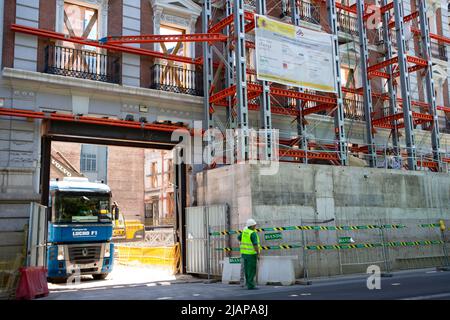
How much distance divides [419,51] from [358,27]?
20.2 feet

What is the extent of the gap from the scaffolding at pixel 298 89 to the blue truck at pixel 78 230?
13.1 feet

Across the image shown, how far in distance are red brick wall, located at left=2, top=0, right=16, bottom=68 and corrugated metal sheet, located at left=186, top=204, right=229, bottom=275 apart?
806cm

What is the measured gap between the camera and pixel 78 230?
18.7 meters

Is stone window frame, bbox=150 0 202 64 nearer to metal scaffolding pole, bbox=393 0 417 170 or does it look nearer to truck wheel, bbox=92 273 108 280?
truck wheel, bbox=92 273 108 280

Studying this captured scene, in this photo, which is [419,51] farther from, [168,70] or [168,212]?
[168,212]

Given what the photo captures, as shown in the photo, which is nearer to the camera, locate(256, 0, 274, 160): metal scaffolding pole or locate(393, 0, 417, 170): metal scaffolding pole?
locate(256, 0, 274, 160): metal scaffolding pole

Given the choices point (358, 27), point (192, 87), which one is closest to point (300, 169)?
point (192, 87)

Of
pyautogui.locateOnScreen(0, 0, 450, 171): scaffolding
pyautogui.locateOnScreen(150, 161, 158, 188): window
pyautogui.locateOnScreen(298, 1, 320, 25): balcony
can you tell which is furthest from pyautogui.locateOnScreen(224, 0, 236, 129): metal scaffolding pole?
pyautogui.locateOnScreen(150, 161, 158, 188): window

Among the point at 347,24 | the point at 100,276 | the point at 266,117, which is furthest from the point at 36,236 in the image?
the point at 347,24

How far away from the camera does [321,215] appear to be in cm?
1767

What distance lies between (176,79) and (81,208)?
→ 6131mm

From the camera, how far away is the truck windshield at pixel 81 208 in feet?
60.6

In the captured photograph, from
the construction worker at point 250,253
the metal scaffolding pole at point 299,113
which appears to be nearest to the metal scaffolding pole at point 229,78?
the metal scaffolding pole at point 299,113

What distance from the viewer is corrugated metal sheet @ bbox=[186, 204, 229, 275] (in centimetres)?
1718
